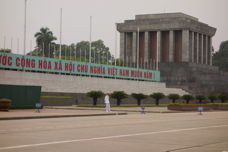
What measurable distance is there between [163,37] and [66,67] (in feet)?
144

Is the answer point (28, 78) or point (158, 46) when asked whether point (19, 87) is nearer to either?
point (28, 78)

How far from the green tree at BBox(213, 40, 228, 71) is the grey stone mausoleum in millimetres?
38269

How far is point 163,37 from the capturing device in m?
103

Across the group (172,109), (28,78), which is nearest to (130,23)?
(28,78)

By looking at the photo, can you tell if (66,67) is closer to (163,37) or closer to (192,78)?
(192,78)

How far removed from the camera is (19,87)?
137 ft

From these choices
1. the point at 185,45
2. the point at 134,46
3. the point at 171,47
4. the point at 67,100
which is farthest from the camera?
the point at 134,46

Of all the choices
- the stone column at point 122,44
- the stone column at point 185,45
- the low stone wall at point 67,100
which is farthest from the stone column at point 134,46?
the low stone wall at point 67,100

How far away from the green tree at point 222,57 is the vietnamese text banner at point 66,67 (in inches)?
2658

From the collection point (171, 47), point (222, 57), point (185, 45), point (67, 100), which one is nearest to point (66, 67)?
point (67, 100)

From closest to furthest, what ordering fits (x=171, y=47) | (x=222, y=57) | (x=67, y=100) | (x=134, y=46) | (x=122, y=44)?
(x=67, y=100)
(x=171, y=47)
(x=134, y=46)
(x=122, y=44)
(x=222, y=57)

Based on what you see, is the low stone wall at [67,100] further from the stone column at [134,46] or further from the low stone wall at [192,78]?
the stone column at [134,46]

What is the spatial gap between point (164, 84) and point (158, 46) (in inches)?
762

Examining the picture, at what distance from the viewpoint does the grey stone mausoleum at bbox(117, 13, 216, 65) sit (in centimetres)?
9844
